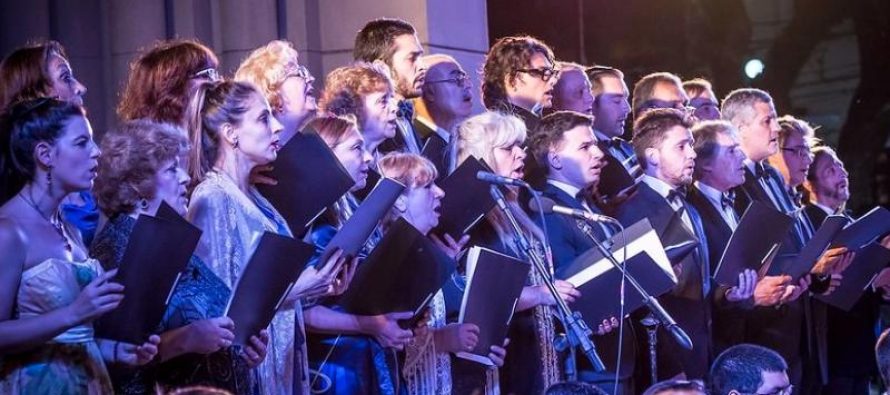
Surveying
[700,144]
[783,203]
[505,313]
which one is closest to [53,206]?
[505,313]

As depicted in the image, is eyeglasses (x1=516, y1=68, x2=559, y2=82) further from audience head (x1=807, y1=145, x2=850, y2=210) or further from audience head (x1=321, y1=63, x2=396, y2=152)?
audience head (x1=807, y1=145, x2=850, y2=210)

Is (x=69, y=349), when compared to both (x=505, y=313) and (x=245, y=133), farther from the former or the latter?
(x=505, y=313)

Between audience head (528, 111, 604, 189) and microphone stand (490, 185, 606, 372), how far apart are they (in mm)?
642

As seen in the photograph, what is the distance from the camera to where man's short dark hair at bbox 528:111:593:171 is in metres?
5.52

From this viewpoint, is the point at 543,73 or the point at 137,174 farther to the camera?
the point at 543,73

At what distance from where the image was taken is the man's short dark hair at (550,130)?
18.1ft

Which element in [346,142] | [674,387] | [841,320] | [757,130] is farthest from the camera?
[841,320]

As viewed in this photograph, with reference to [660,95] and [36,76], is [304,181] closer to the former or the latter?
[36,76]

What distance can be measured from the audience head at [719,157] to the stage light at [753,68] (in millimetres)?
3230

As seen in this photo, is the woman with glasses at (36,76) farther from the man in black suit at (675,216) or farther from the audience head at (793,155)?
the audience head at (793,155)

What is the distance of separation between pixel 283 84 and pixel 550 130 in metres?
1.24

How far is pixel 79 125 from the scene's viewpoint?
353 cm

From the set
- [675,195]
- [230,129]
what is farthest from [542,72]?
[230,129]

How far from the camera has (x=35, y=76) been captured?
4285 millimetres
